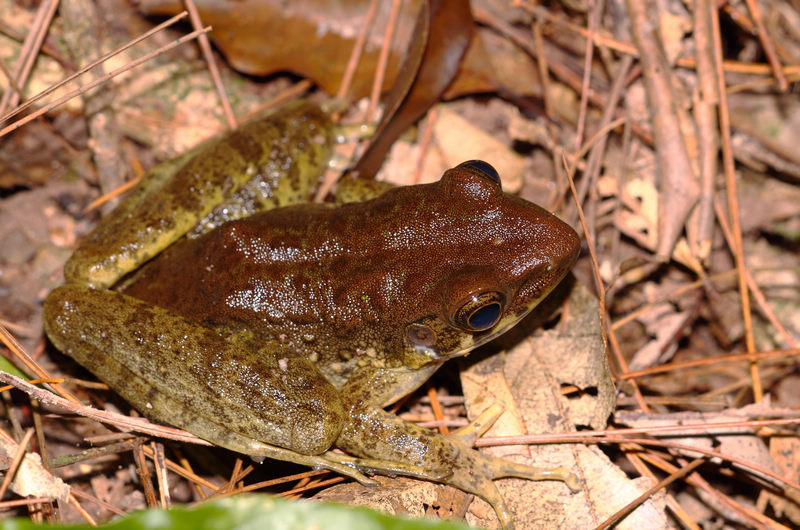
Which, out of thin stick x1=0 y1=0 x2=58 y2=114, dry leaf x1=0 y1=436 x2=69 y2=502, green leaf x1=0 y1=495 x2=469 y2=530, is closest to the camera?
green leaf x1=0 y1=495 x2=469 y2=530

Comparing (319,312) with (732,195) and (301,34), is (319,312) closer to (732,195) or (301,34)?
(301,34)

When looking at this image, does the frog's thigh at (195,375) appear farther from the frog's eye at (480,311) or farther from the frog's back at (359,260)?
the frog's eye at (480,311)

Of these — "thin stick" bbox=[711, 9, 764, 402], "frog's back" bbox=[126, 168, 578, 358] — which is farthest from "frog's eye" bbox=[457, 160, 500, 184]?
"thin stick" bbox=[711, 9, 764, 402]

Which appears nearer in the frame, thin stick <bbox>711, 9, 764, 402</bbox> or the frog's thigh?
the frog's thigh

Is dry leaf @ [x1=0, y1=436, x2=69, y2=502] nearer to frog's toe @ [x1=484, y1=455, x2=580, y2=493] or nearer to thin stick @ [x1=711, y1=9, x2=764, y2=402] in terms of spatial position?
frog's toe @ [x1=484, y1=455, x2=580, y2=493]

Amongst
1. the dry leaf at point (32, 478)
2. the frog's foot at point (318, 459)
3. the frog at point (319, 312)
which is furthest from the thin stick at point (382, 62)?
the dry leaf at point (32, 478)

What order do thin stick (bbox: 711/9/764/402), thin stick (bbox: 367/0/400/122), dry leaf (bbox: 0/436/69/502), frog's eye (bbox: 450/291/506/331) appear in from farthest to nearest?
thin stick (bbox: 367/0/400/122), thin stick (bbox: 711/9/764/402), dry leaf (bbox: 0/436/69/502), frog's eye (bbox: 450/291/506/331)
